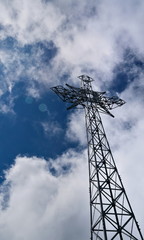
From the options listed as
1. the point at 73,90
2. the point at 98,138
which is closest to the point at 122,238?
the point at 98,138

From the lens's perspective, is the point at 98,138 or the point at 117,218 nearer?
the point at 117,218

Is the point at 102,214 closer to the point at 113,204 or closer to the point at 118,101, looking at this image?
the point at 113,204

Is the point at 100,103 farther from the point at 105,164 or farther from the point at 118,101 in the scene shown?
the point at 105,164

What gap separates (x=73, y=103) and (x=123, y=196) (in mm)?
9771

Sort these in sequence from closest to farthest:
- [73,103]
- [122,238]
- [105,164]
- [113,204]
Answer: [122,238] → [113,204] → [105,164] → [73,103]

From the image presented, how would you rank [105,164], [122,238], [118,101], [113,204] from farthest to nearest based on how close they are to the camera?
[118,101]
[105,164]
[113,204]
[122,238]

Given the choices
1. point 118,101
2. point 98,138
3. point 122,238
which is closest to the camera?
point 122,238

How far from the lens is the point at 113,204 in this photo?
33.3 feet

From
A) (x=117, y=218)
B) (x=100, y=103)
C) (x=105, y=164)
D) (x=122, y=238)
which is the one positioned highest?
(x=100, y=103)

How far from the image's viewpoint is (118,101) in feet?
63.7

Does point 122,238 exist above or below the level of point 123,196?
below

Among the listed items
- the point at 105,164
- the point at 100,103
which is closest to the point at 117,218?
the point at 105,164

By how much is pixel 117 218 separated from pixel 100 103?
10.9m

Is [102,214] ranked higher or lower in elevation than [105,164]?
lower
